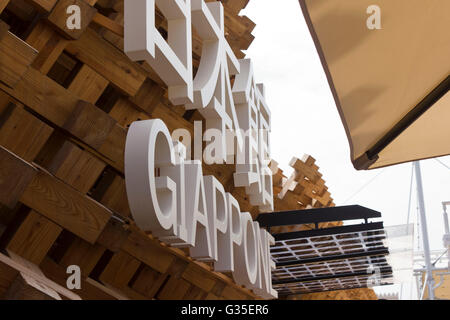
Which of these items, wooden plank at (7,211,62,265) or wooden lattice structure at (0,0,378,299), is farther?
wooden plank at (7,211,62,265)

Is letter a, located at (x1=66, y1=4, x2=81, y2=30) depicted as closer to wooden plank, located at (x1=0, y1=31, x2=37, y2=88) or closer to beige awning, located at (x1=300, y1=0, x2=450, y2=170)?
wooden plank, located at (x1=0, y1=31, x2=37, y2=88)

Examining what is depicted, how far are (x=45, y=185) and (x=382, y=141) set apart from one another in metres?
1.25

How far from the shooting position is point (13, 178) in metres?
1.91

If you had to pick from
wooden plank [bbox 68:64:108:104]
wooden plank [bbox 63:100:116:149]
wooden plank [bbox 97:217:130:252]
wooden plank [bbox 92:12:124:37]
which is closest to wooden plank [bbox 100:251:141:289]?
wooden plank [bbox 97:217:130:252]

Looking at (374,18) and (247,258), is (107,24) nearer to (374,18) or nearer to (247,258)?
(374,18)

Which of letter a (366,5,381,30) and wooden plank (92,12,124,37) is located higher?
letter a (366,5,381,30)

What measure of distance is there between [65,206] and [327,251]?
3234 millimetres

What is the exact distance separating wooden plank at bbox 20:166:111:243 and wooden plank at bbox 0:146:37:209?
0.26 metres

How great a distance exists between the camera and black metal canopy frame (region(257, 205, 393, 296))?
4.40m

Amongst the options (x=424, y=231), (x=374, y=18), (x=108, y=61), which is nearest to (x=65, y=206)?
(x=108, y=61)

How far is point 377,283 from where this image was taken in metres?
6.95

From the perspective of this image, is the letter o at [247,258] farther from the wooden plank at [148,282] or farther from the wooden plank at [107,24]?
the wooden plank at [107,24]
